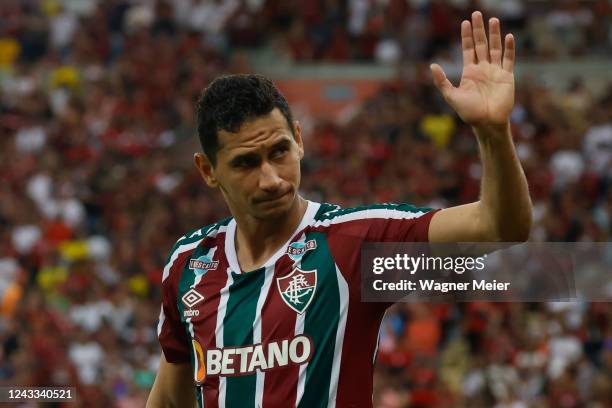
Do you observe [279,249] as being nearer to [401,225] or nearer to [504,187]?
[401,225]

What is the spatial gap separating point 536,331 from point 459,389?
85 cm

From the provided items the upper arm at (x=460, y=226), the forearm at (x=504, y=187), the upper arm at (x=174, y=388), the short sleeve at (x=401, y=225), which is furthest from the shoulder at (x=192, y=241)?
the forearm at (x=504, y=187)

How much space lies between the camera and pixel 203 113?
3777mm

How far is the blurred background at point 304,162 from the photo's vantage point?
10.3 metres

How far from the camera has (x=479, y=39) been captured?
326 centimetres

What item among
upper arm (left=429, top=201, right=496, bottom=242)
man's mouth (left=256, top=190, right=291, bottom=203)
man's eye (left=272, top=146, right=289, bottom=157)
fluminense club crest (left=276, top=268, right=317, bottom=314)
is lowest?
fluminense club crest (left=276, top=268, right=317, bottom=314)

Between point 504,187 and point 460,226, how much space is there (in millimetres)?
228

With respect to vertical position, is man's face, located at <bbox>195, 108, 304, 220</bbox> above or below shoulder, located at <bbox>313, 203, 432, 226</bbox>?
above

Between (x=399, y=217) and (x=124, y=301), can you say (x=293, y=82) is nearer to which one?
(x=124, y=301)

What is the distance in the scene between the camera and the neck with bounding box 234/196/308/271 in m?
3.80

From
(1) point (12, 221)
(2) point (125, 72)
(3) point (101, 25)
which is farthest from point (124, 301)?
(3) point (101, 25)

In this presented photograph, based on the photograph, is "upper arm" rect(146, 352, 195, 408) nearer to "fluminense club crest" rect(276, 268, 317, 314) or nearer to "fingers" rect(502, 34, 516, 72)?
"fluminense club crest" rect(276, 268, 317, 314)

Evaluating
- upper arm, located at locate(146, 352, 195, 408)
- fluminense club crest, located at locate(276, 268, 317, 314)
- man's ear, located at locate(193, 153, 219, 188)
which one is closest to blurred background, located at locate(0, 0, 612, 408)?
upper arm, located at locate(146, 352, 195, 408)

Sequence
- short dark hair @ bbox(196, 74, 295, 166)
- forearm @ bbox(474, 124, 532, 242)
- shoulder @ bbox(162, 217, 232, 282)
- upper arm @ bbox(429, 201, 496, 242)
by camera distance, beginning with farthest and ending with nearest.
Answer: shoulder @ bbox(162, 217, 232, 282)
short dark hair @ bbox(196, 74, 295, 166)
upper arm @ bbox(429, 201, 496, 242)
forearm @ bbox(474, 124, 532, 242)
